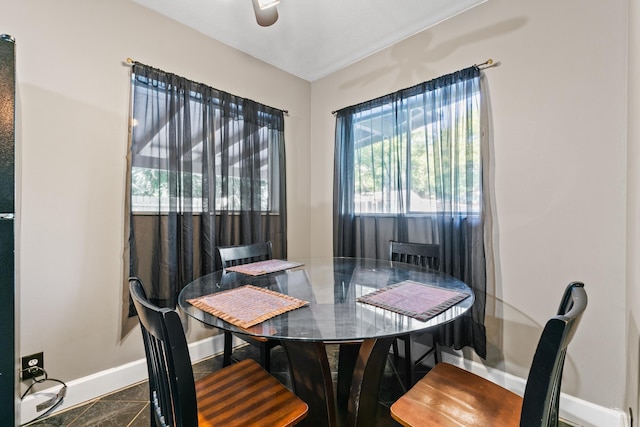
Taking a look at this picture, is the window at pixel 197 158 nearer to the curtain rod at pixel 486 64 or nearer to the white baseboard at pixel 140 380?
the white baseboard at pixel 140 380

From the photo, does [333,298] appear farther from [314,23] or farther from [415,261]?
[314,23]

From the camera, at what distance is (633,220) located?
1.25 metres

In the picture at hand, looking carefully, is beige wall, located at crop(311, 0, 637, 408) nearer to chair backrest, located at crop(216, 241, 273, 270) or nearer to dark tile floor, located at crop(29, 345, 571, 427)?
dark tile floor, located at crop(29, 345, 571, 427)

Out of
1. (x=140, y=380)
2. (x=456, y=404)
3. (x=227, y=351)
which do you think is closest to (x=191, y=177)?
(x=227, y=351)

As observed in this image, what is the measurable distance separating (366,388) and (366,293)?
1.24ft

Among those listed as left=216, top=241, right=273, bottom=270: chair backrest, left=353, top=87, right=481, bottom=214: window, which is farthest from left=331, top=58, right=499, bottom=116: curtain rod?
left=216, top=241, right=273, bottom=270: chair backrest

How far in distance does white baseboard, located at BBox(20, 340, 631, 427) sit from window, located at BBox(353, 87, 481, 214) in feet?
3.58

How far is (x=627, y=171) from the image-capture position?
1.42 meters

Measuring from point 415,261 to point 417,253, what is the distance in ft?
0.25

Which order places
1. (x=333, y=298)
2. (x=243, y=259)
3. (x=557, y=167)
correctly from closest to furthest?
(x=333, y=298), (x=557, y=167), (x=243, y=259)

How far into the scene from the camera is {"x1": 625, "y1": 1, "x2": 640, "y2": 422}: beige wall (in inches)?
45.2

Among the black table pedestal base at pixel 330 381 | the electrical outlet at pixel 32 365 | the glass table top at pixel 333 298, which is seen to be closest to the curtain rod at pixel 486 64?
the glass table top at pixel 333 298

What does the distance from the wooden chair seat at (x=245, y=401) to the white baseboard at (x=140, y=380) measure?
1130mm

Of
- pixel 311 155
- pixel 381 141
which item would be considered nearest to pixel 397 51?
pixel 381 141
